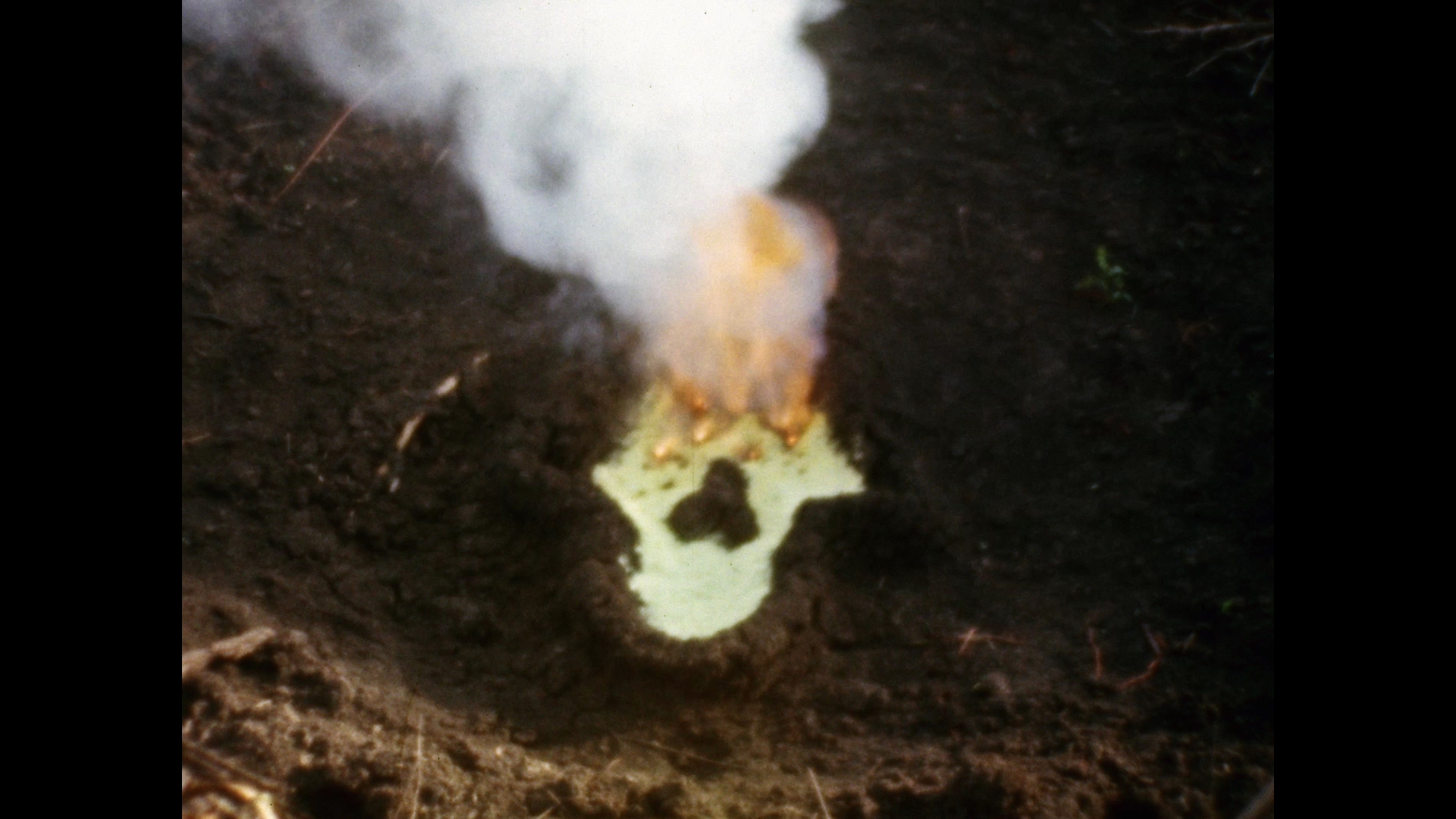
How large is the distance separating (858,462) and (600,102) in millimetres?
3036

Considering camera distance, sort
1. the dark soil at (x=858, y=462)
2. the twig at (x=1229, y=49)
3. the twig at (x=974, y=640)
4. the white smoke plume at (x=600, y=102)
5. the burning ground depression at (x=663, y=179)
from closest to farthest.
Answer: the dark soil at (x=858, y=462) < the twig at (x=974, y=640) < the burning ground depression at (x=663, y=179) < the white smoke plume at (x=600, y=102) < the twig at (x=1229, y=49)

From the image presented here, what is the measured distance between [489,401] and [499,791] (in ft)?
7.53

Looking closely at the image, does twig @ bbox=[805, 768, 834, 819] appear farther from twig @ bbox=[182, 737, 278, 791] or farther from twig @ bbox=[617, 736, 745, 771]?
twig @ bbox=[182, 737, 278, 791]

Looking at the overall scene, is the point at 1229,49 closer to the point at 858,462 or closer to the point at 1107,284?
the point at 1107,284

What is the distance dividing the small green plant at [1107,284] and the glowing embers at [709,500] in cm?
179

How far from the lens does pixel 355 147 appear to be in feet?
19.5

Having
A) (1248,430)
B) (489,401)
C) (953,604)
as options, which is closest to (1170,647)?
(953,604)

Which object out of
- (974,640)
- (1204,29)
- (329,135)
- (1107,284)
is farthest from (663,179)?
(1204,29)

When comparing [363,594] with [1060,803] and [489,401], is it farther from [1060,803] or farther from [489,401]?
[1060,803]

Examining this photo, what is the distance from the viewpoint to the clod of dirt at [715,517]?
4.39m

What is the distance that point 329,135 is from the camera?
595cm

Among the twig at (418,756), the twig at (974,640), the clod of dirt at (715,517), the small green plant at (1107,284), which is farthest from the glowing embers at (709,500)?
the small green plant at (1107,284)

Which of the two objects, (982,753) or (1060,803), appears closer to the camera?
(1060,803)

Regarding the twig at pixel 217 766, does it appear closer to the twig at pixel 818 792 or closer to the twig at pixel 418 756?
the twig at pixel 418 756
